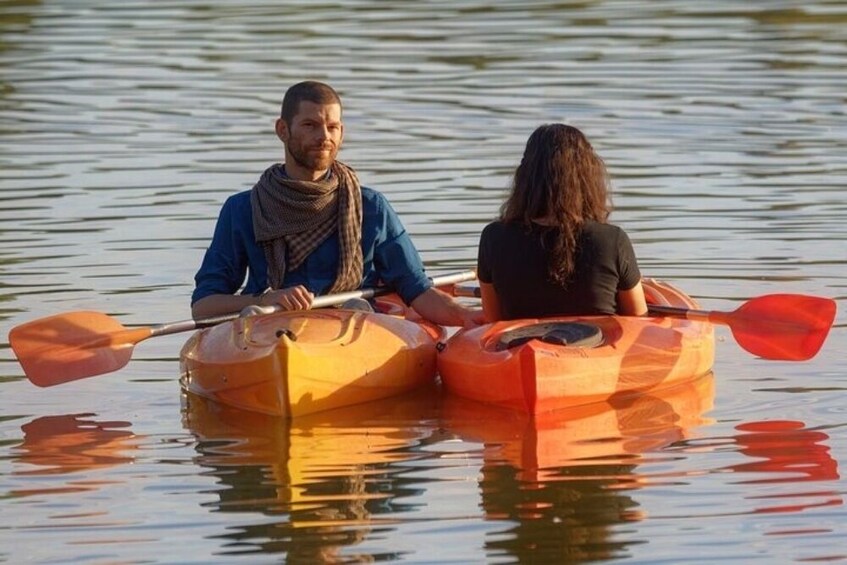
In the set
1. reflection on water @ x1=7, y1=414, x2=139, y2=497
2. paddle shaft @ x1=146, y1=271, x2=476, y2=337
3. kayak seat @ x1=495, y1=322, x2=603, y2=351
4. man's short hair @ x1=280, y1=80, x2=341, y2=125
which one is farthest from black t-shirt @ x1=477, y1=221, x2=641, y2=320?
reflection on water @ x1=7, y1=414, x2=139, y2=497

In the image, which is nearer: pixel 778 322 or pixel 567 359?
pixel 567 359

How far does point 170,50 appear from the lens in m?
20.6

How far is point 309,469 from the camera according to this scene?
301 inches

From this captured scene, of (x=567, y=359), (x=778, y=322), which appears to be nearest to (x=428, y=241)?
(x=778, y=322)

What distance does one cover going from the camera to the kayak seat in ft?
27.6

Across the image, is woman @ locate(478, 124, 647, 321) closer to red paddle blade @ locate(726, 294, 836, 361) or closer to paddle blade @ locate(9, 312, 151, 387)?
red paddle blade @ locate(726, 294, 836, 361)

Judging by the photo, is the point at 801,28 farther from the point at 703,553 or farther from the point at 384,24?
the point at 703,553

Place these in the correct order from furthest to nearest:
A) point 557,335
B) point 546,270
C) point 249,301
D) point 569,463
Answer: point 249,301, point 546,270, point 557,335, point 569,463

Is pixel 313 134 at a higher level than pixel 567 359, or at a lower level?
higher

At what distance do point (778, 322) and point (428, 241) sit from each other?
11.1 feet

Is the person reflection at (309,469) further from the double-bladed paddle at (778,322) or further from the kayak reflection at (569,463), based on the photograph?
the double-bladed paddle at (778,322)

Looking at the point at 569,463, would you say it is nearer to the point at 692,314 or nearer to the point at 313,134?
the point at 692,314

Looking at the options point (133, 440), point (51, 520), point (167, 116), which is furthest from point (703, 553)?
point (167, 116)

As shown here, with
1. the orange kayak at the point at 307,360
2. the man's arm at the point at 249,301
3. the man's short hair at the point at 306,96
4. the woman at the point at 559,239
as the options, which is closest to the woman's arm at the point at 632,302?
the woman at the point at 559,239
